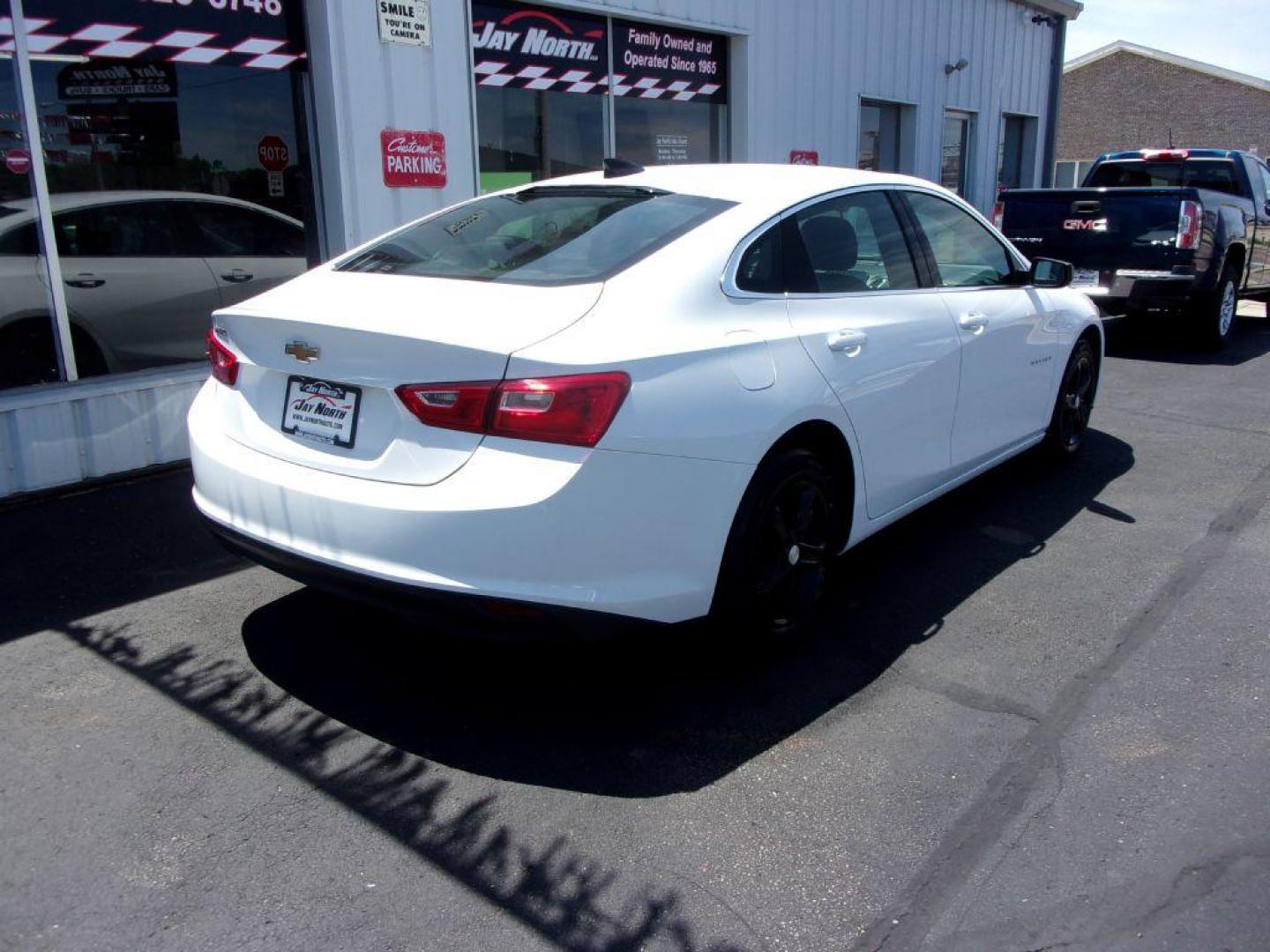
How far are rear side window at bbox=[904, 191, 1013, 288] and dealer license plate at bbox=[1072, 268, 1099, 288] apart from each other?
4958mm

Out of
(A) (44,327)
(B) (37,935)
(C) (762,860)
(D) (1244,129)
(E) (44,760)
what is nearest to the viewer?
(B) (37,935)

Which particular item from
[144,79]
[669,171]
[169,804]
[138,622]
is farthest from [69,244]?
[169,804]

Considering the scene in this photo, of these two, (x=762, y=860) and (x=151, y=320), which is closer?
(x=762, y=860)

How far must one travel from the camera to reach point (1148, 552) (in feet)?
15.7

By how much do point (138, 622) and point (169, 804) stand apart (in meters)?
1.33

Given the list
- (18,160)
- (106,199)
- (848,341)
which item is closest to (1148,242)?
(848,341)

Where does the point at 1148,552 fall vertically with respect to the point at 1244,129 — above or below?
below

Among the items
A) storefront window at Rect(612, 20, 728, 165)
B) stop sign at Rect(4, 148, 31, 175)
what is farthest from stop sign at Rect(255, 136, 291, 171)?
storefront window at Rect(612, 20, 728, 165)

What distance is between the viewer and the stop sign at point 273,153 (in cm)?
670

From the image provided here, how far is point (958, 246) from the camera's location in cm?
485

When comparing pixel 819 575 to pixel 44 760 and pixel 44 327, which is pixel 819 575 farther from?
pixel 44 327

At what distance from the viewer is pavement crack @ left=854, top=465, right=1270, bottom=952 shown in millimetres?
2471

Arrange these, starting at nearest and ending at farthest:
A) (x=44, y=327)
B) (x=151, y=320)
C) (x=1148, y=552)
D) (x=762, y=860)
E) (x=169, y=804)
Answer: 1. (x=762, y=860)
2. (x=169, y=804)
3. (x=1148, y=552)
4. (x=44, y=327)
5. (x=151, y=320)

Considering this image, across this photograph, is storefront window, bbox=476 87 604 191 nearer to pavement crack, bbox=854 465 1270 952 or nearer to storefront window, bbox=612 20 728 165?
storefront window, bbox=612 20 728 165
